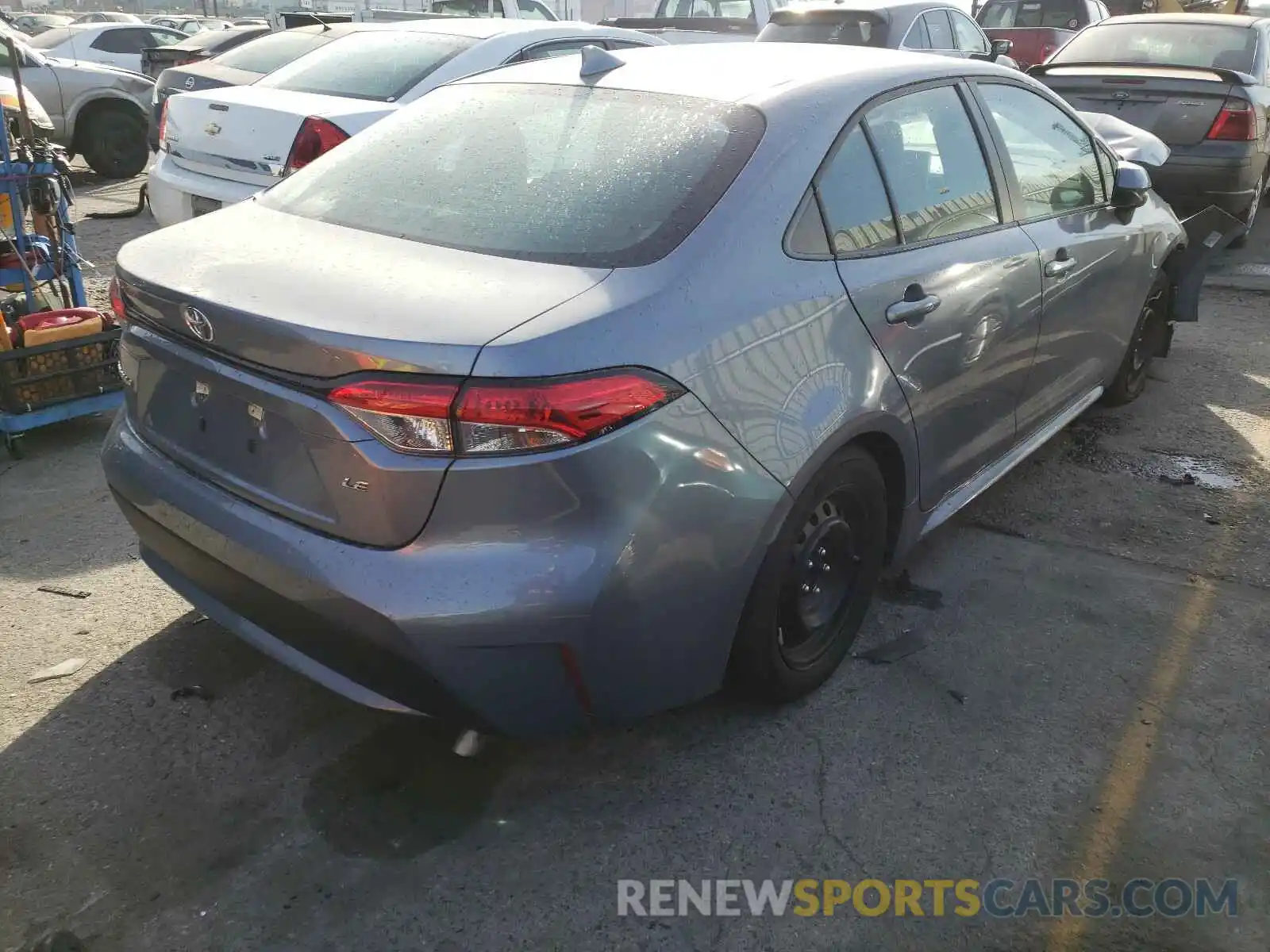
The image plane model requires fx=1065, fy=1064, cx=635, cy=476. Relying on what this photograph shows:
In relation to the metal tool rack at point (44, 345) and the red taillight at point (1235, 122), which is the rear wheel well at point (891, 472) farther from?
the red taillight at point (1235, 122)

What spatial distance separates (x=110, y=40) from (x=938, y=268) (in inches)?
680

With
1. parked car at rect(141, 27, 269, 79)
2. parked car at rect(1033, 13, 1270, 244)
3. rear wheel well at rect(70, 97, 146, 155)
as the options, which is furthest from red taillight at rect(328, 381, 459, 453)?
parked car at rect(141, 27, 269, 79)

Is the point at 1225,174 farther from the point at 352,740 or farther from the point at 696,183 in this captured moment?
the point at 352,740

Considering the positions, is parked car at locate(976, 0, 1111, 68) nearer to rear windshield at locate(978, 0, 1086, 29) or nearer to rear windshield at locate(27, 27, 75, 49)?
rear windshield at locate(978, 0, 1086, 29)

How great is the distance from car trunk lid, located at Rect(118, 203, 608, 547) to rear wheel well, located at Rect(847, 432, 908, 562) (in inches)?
37.8

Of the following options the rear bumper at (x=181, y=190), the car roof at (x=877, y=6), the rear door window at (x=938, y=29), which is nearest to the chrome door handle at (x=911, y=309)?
the rear bumper at (x=181, y=190)

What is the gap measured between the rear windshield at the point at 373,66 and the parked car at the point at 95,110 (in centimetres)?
580

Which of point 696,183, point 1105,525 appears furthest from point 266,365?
point 1105,525

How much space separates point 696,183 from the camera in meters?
2.46

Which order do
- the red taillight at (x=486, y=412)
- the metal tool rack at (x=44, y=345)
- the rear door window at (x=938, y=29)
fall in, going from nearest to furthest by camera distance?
the red taillight at (x=486, y=412) → the metal tool rack at (x=44, y=345) → the rear door window at (x=938, y=29)

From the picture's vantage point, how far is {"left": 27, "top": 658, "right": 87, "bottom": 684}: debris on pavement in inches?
115

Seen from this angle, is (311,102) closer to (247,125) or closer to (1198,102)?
(247,125)

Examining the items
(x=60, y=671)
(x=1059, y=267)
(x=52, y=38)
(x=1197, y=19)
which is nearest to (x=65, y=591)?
(x=60, y=671)

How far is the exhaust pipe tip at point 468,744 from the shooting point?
2670 mm
